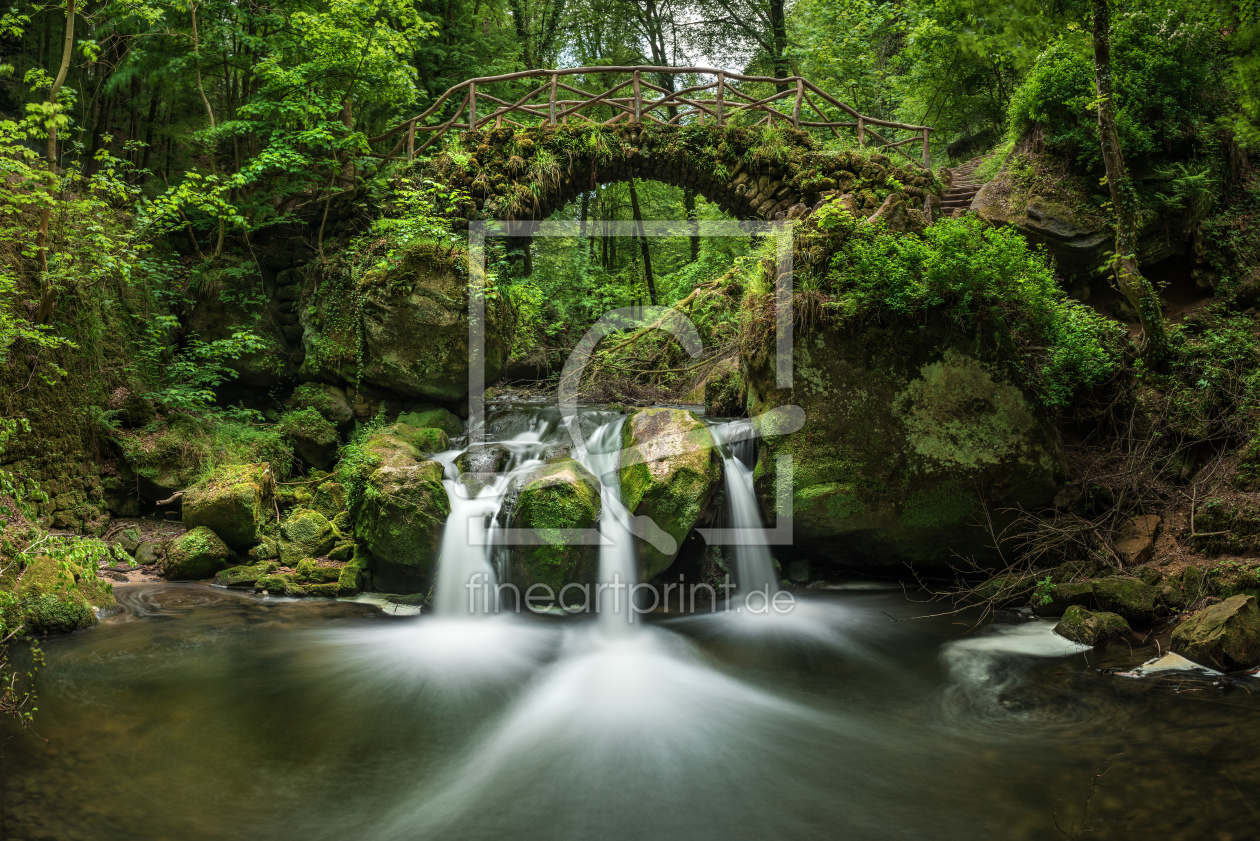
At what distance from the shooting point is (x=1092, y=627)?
17.9 ft

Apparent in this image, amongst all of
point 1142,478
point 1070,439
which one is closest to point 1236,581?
point 1142,478

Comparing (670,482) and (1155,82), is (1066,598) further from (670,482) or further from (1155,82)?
(1155,82)

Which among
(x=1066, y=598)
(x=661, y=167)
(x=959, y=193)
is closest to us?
(x=1066, y=598)

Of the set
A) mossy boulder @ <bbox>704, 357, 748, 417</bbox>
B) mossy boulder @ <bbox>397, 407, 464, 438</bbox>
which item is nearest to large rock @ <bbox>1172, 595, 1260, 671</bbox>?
mossy boulder @ <bbox>704, 357, 748, 417</bbox>

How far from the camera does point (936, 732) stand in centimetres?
444

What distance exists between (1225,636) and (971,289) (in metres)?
3.59

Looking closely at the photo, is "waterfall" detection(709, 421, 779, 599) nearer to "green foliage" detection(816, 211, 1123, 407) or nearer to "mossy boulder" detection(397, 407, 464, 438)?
"green foliage" detection(816, 211, 1123, 407)

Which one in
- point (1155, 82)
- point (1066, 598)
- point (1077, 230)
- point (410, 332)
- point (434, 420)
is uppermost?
point (1155, 82)

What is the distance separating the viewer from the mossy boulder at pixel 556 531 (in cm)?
665

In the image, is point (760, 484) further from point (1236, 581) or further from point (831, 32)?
point (831, 32)

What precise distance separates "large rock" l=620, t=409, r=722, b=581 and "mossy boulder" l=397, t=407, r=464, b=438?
352 cm

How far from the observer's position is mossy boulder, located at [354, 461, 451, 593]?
688 centimetres

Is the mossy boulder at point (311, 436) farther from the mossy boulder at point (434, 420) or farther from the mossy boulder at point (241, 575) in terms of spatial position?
the mossy boulder at point (241, 575)

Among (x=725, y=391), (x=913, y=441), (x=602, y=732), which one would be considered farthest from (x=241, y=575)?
(x=913, y=441)
